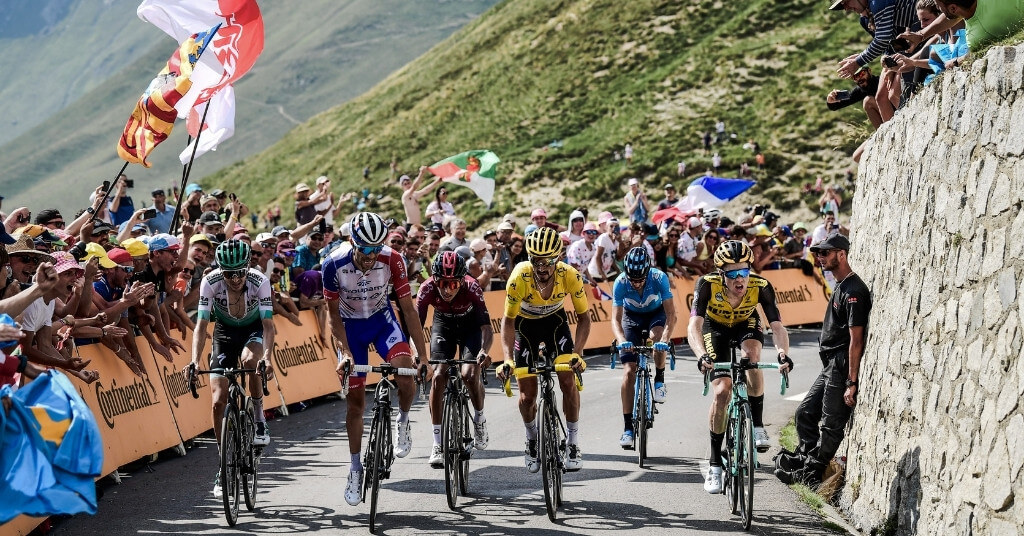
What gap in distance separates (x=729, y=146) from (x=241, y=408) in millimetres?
62775

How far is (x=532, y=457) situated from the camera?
1002 cm

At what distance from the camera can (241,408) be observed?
9609 millimetres

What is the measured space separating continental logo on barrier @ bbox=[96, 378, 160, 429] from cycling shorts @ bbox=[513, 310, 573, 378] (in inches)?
148

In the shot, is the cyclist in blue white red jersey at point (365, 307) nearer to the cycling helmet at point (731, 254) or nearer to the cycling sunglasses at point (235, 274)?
the cycling sunglasses at point (235, 274)

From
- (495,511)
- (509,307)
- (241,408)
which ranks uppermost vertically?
(509,307)

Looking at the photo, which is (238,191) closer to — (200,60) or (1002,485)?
(200,60)

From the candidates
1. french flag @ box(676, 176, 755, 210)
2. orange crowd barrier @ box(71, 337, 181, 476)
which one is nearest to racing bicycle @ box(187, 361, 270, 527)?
orange crowd barrier @ box(71, 337, 181, 476)

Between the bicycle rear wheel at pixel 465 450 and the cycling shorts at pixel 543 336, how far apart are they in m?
0.84

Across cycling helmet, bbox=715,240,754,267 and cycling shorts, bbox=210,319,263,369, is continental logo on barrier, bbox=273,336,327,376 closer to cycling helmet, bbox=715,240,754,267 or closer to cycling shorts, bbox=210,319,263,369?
cycling shorts, bbox=210,319,263,369

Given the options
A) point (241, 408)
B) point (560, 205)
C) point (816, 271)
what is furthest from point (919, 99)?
point (560, 205)

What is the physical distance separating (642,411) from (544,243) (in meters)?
2.52

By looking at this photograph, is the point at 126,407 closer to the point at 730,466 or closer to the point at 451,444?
the point at 451,444

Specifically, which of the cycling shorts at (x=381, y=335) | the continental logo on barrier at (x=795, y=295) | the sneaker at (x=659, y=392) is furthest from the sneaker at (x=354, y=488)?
the continental logo on barrier at (x=795, y=295)

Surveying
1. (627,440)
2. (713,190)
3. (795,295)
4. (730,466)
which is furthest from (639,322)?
(713,190)
